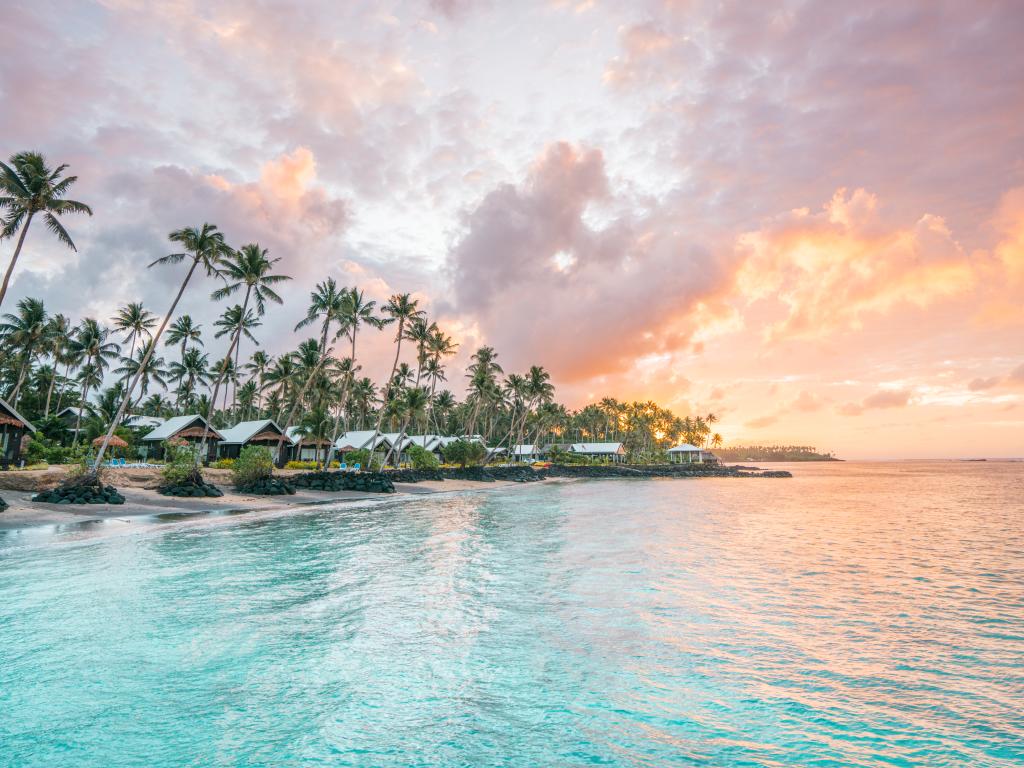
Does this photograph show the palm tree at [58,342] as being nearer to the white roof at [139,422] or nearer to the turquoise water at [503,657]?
the white roof at [139,422]

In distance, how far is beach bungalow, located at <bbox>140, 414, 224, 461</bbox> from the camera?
1838 inches

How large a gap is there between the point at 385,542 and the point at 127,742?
45.8ft

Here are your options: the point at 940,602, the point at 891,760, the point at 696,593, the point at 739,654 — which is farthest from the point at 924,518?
the point at 891,760

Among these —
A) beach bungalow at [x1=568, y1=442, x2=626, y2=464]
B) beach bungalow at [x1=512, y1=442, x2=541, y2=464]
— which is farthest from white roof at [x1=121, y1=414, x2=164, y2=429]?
beach bungalow at [x1=568, y1=442, x2=626, y2=464]

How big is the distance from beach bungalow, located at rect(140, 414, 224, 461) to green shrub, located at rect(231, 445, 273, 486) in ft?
41.4

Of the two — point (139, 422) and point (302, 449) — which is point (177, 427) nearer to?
point (139, 422)

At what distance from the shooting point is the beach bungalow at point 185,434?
46.7 meters

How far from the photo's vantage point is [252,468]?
35312 mm

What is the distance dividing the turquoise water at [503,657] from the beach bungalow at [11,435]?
18208mm

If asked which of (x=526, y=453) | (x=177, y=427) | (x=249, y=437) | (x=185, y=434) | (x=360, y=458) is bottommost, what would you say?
(x=360, y=458)

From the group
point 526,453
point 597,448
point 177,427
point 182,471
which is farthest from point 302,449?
point 597,448

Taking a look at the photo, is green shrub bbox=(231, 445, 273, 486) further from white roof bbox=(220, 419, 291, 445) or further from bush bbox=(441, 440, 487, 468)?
bush bbox=(441, 440, 487, 468)

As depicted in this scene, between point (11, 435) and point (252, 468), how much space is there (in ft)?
43.9

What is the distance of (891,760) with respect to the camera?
5453mm
